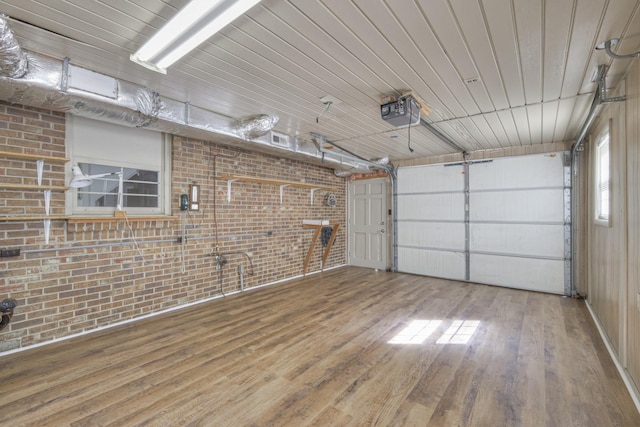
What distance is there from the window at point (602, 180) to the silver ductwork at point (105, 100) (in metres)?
3.90

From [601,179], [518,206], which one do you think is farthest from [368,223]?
[601,179]

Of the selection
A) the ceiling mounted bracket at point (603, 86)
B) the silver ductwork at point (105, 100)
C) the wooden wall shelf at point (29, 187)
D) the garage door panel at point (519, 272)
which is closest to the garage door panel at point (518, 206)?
the garage door panel at point (519, 272)

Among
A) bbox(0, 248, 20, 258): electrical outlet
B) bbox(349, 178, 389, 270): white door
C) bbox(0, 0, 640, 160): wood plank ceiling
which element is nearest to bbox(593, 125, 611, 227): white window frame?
bbox(0, 0, 640, 160): wood plank ceiling

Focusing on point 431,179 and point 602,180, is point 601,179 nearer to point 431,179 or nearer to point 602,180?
point 602,180

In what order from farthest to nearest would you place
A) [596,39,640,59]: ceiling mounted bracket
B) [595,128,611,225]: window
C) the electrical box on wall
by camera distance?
[595,128,611,225]: window
the electrical box on wall
[596,39,640,59]: ceiling mounted bracket

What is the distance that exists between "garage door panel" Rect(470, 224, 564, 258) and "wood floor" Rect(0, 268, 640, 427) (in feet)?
4.27

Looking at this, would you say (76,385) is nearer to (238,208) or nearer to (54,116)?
(54,116)

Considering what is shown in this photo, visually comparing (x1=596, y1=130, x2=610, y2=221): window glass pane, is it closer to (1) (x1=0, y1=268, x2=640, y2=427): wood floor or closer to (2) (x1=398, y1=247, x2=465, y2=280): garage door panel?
(1) (x1=0, y1=268, x2=640, y2=427): wood floor

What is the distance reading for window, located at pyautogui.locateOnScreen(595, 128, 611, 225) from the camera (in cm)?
330

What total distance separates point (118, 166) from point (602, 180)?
229 inches

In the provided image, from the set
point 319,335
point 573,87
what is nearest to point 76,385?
point 319,335

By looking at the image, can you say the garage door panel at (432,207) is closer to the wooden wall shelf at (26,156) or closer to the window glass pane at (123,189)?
the window glass pane at (123,189)

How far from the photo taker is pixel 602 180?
11.6 feet

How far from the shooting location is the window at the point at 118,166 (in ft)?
10.1
